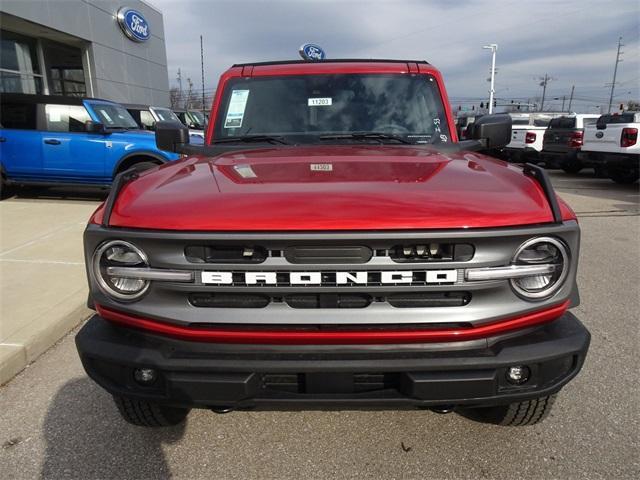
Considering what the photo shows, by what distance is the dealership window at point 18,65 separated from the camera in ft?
52.4

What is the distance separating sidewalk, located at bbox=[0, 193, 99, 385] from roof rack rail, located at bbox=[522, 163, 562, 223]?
328 cm

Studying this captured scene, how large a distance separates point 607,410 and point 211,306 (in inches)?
90.6

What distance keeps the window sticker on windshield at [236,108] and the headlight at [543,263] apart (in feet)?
6.91

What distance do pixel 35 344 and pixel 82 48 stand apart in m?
18.8

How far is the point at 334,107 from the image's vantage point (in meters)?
3.23

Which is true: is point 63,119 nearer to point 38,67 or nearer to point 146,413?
point 146,413

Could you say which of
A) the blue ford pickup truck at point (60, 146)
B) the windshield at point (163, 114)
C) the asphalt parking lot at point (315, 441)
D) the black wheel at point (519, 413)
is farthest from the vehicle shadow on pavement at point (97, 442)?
the windshield at point (163, 114)

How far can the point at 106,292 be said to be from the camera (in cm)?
189

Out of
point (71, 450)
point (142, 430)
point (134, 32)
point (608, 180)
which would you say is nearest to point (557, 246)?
point (142, 430)

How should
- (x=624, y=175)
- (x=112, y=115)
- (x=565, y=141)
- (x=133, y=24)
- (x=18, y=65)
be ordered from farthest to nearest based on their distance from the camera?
1. (x=133, y=24)
2. (x=18, y=65)
3. (x=565, y=141)
4. (x=624, y=175)
5. (x=112, y=115)

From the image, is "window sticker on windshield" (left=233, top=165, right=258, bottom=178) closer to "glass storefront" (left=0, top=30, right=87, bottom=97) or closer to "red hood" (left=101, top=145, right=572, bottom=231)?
"red hood" (left=101, top=145, right=572, bottom=231)

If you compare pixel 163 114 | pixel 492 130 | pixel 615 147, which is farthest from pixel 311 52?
pixel 492 130

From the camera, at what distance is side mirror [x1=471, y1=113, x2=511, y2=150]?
10.4ft

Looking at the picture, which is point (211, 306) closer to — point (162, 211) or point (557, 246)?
point (162, 211)
